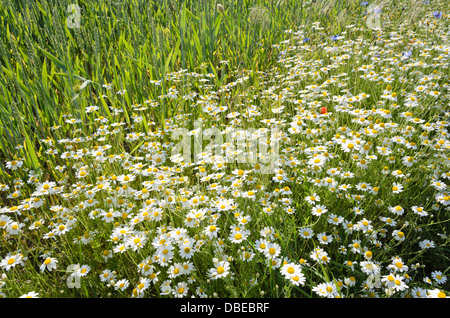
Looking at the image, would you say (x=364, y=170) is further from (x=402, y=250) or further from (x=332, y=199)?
(x=402, y=250)

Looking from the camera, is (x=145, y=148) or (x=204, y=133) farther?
(x=204, y=133)

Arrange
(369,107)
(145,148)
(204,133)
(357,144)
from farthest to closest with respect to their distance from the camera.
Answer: (369,107), (204,133), (145,148), (357,144)

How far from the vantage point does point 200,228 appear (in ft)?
5.01

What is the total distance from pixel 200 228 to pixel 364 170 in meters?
1.10

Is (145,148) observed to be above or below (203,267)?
above

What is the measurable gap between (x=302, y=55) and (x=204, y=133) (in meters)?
1.77

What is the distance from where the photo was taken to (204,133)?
2.28 meters

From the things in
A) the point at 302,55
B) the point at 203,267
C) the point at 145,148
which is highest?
the point at 302,55
